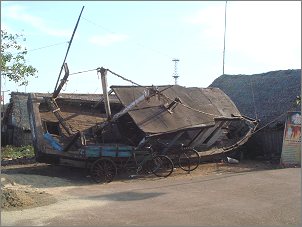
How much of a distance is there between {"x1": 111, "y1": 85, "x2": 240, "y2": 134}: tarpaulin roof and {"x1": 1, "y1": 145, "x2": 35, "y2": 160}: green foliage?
6603 mm

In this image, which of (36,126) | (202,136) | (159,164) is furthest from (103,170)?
(202,136)

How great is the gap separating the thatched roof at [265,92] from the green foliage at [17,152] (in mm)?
10228

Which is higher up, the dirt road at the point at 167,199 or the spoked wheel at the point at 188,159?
the spoked wheel at the point at 188,159

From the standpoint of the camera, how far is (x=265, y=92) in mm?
20922

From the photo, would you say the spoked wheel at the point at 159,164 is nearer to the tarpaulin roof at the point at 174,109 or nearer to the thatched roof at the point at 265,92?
the tarpaulin roof at the point at 174,109

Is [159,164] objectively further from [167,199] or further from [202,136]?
[167,199]

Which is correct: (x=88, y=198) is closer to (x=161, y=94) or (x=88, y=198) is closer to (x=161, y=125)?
(x=161, y=125)

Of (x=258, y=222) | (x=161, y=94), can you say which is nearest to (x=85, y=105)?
(x=161, y=94)

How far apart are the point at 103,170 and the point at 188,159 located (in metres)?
3.27

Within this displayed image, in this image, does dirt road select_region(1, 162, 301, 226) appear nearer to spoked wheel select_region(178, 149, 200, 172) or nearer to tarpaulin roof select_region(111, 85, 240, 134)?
spoked wheel select_region(178, 149, 200, 172)

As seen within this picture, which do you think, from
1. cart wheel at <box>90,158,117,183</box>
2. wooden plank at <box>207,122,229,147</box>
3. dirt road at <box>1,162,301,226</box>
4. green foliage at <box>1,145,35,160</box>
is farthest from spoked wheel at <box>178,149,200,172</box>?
green foliage at <box>1,145,35,160</box>

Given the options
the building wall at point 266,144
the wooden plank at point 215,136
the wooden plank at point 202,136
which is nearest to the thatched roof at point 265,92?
the building wall at point 266,144

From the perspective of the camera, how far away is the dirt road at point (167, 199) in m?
8.44

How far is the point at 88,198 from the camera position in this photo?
34.8 ft
